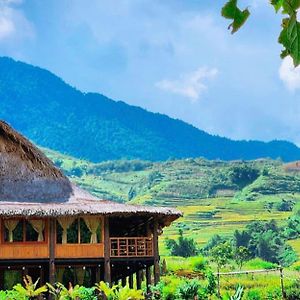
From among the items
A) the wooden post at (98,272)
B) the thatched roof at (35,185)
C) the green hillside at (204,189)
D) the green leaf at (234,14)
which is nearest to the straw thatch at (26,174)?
the thatched roof at (35,185)

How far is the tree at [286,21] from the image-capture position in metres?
0.92

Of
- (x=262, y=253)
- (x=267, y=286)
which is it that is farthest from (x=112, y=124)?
(x=267, y=286)

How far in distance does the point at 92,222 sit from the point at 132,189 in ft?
273

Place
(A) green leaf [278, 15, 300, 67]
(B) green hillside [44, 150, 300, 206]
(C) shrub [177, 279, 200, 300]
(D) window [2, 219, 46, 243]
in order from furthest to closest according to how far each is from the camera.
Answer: (B) green hillside [44, 150, 300, 206] < (D) window [2, 219, 46, 243] < (C) shrub [177, 279, 200, 300] < (A) green leaf [278, 15, 300, 67]

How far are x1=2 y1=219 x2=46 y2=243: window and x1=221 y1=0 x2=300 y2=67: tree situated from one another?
17464 mm

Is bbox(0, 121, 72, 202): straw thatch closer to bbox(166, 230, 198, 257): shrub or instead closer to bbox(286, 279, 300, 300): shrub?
bbox(286, 279, 300, 300): shrub

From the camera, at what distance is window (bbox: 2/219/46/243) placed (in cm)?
1814

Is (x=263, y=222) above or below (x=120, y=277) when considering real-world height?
above

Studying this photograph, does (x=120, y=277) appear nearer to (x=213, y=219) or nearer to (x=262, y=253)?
(x=262, y=253)

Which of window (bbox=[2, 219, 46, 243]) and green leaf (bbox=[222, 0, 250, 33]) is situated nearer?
green leaf (bbox=[222, 0, 250, 33])

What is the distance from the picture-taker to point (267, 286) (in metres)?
26.6

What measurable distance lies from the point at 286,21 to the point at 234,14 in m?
0.08

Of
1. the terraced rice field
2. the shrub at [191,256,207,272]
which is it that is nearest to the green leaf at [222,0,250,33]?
the shrub at [191,256,207,272]

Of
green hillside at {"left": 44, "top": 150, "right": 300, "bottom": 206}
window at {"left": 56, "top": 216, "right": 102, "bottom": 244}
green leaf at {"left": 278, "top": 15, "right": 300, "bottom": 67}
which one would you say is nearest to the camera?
green leaf at {"left": 278, "top": 15, "right": 300, "bottom": 67}
